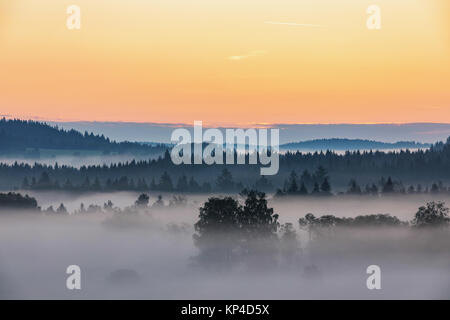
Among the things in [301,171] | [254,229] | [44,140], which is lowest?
[254,229]

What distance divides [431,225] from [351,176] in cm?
4018

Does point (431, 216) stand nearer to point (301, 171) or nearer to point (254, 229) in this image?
point (254, 229)

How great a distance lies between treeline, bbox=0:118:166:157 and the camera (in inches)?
5187

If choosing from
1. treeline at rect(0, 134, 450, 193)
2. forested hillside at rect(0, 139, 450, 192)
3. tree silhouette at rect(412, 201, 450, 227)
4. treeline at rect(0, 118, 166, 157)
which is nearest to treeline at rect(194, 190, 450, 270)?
tree silhouette at rect(412, 201, 450, 227)

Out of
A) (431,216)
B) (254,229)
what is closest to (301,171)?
(431,216)

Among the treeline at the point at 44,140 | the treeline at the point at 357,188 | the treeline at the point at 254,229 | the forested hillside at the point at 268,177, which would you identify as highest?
the treeline at the point at 44,140

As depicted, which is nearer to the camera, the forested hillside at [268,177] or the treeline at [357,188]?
the treeline at [357,188]

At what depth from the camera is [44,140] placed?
13550 centimetres

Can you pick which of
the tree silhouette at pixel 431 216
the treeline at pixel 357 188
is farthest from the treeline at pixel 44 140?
the tree silhouette at pixel 431 216

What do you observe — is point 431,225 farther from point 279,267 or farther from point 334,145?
point 334,145

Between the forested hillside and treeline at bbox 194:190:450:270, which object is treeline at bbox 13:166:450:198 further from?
treeline at bbox 194:190:450:270

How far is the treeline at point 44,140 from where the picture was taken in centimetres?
13175

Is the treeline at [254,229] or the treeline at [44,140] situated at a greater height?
the treeline at [44,140]

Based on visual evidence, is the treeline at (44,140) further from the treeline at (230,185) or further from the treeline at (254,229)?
the treeline at (254,229)
